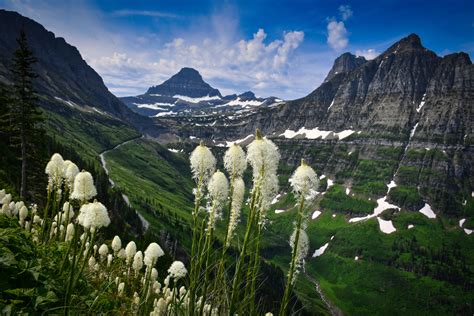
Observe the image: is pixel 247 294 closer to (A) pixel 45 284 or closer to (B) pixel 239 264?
(B) pixel 239 264

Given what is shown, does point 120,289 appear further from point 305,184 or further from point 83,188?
point 305,184

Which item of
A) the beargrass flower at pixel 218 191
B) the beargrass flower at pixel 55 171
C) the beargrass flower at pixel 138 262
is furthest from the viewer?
the beargrass flower at pixel 138 262

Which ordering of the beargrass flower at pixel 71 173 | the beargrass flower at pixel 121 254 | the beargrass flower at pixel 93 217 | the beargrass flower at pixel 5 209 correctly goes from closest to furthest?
the beargrass flower at pixel 93 217 → the beargrass flower at pixel 71 173 → the beargrass flower at pixel 121 254 → the beargrass flower at pixel 5 209

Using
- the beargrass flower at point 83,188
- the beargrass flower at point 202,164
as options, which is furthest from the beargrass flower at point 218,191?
the beargrass flower at point 83,188

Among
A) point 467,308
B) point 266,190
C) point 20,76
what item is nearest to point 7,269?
point 266,190

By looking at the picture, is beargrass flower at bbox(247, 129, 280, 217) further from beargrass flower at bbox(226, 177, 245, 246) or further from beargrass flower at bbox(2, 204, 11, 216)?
beargrass flower at bbox(2, 204, 11, 216)

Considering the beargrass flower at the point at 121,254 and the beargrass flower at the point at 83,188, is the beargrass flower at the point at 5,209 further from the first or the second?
the beargrass flower at the point at 83,188

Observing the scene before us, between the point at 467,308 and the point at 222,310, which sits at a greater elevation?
the point at 222,310

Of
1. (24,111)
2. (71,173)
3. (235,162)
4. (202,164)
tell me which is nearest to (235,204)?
(235,162)

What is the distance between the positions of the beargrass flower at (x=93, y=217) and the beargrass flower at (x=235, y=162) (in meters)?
2.44

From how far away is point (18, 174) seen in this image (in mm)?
44219

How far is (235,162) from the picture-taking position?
22.2 feet

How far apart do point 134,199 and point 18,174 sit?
126726 millimetres

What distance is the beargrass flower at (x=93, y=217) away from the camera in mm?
6027
